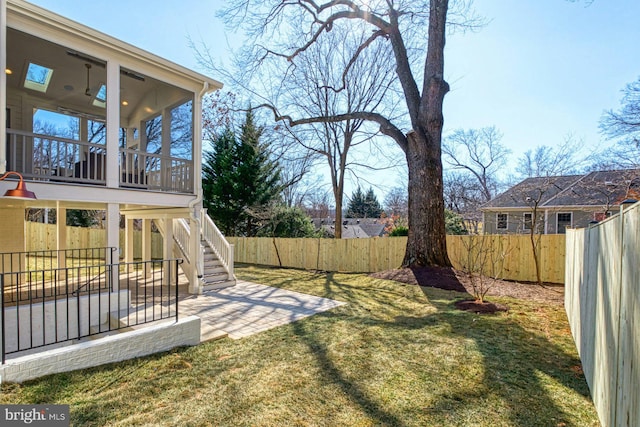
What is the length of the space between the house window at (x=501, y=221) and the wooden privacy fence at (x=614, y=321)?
19179mm

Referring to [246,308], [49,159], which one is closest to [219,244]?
[246,308]

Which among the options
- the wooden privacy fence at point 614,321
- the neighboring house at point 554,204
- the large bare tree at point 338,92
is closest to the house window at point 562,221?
the neighboring house at point 554,204

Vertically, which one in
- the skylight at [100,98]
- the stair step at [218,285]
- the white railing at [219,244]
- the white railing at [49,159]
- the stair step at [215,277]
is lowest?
the stair step at [218,285]

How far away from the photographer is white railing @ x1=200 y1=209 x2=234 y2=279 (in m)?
8.80

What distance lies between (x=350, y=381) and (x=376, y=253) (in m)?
8.52

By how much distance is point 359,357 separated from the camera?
385 centimetres

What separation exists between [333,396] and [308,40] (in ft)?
39.8

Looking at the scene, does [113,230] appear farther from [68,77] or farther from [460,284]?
[460,284]

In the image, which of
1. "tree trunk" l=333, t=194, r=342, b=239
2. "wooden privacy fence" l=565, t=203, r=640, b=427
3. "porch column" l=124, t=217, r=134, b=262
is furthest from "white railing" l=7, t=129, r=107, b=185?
"tree trunk" l=333, t=194, r=342, b=239

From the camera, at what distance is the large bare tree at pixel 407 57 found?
29.1 ft

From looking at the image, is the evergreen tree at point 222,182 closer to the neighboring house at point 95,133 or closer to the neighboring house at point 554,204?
the neighboring house at point 95,133

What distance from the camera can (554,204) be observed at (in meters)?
17.6

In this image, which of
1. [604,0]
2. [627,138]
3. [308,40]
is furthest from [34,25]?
[627,138]

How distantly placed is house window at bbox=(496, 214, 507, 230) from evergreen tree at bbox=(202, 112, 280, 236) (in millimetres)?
14516
